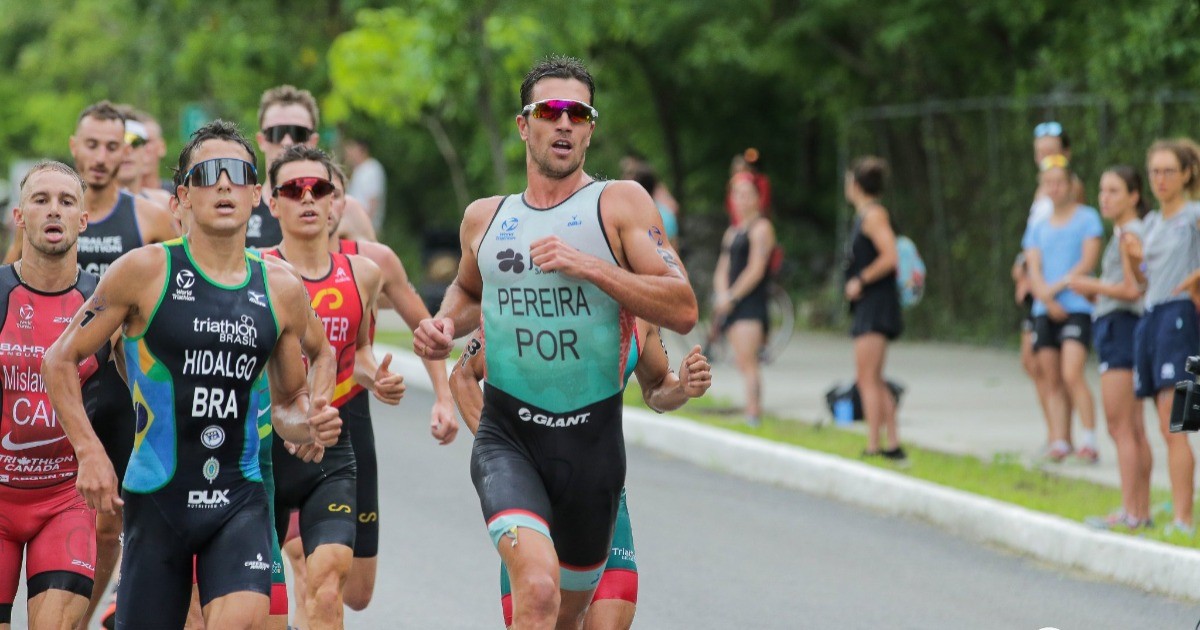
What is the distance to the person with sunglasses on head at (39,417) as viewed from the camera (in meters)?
5.96

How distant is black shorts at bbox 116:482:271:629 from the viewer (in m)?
5.26

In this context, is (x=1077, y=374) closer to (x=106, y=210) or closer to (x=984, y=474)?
(x=984, y=474)

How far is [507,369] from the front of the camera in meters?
5.57

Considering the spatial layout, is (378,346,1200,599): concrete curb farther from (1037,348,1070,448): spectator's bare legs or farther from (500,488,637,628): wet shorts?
(500,488,637,628): wet shorts

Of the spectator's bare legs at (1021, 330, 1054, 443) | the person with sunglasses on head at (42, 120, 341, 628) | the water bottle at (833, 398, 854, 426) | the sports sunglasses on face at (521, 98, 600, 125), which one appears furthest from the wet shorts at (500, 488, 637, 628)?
the water bottle at (833, 398, 854, 426)

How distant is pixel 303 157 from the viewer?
7.01 m

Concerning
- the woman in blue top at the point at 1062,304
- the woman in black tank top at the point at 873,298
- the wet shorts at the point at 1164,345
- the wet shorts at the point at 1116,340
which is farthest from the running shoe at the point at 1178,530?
the woman in black tank top at the point at 873,298

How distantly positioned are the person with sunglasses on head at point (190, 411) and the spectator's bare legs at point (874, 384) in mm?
6911

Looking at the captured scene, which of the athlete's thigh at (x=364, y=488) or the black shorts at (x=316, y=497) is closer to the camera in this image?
the black shorts at (x=316, y=497)

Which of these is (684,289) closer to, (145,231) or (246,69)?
(145,231)

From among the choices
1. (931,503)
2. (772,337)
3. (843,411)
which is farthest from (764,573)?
(772,337)

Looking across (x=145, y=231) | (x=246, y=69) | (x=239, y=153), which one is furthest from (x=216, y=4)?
(x=239, y=153)

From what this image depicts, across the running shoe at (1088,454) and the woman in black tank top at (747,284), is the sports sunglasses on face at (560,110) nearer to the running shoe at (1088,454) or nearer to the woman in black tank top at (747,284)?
the running shoe at (1088,454)

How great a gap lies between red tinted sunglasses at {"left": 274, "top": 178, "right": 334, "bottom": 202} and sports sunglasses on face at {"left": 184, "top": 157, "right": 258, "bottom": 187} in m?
1.32
